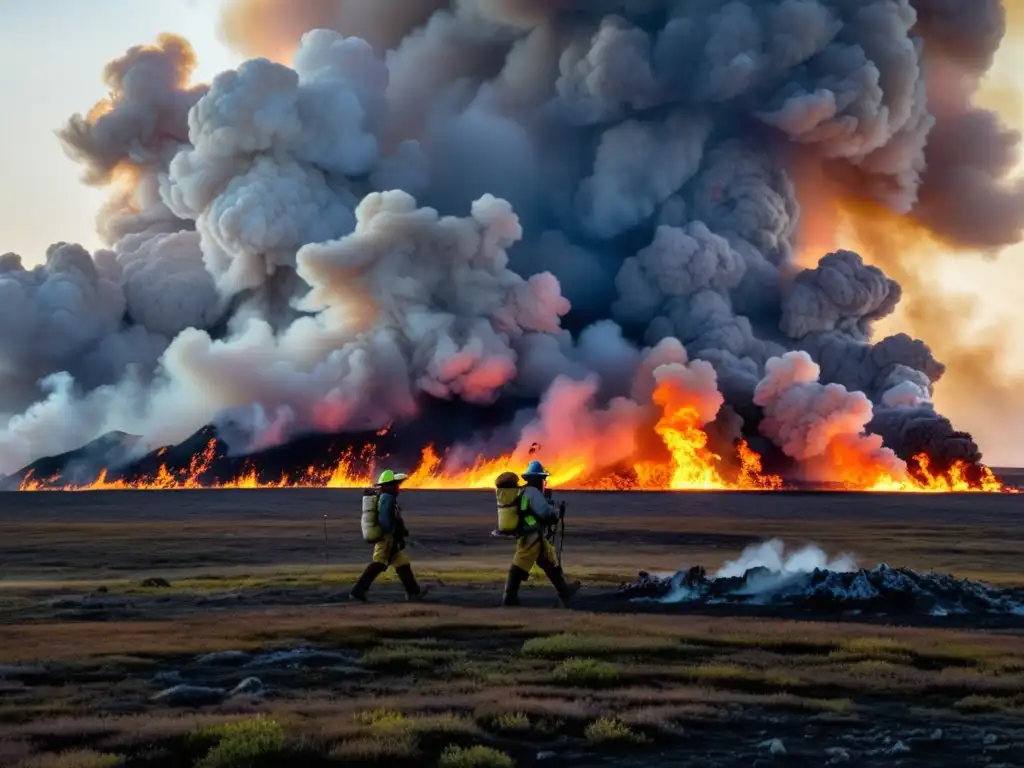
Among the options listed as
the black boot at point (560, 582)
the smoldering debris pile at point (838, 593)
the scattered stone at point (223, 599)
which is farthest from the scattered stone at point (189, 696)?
the smoldering debris pile at point (838, 593)

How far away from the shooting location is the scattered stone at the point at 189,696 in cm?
1582

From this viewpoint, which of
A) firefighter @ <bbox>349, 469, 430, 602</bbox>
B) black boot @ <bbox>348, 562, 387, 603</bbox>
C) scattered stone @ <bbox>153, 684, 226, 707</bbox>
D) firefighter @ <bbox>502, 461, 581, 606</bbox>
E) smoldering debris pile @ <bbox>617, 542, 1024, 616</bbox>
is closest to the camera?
scattered stone @ <bbox>153, 684, 226, 707</bbox>

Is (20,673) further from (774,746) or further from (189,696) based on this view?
(774,746)

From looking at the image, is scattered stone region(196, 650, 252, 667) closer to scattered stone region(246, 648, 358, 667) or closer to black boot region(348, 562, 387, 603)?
scattered stone region(246, 648, 358, 667)

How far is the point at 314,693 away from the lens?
16484mm

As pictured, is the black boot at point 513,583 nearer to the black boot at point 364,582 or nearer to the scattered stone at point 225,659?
the black boot at point 364,582

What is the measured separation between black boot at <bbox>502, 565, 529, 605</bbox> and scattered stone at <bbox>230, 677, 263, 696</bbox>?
11.0m

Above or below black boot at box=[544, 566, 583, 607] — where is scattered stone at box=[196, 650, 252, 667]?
below

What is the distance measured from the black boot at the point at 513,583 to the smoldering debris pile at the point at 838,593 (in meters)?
3.89

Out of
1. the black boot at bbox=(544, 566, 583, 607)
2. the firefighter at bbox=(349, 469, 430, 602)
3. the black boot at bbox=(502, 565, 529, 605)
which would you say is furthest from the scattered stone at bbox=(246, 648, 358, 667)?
the black boot at bbox=(544, 566, 583, 607)

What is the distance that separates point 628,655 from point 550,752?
721 centimetres

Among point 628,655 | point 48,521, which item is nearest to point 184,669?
point 628,655

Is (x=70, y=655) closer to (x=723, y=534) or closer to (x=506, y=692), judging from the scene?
(x=506, y=692)

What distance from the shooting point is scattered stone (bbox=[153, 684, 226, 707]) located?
1582 centimetres
